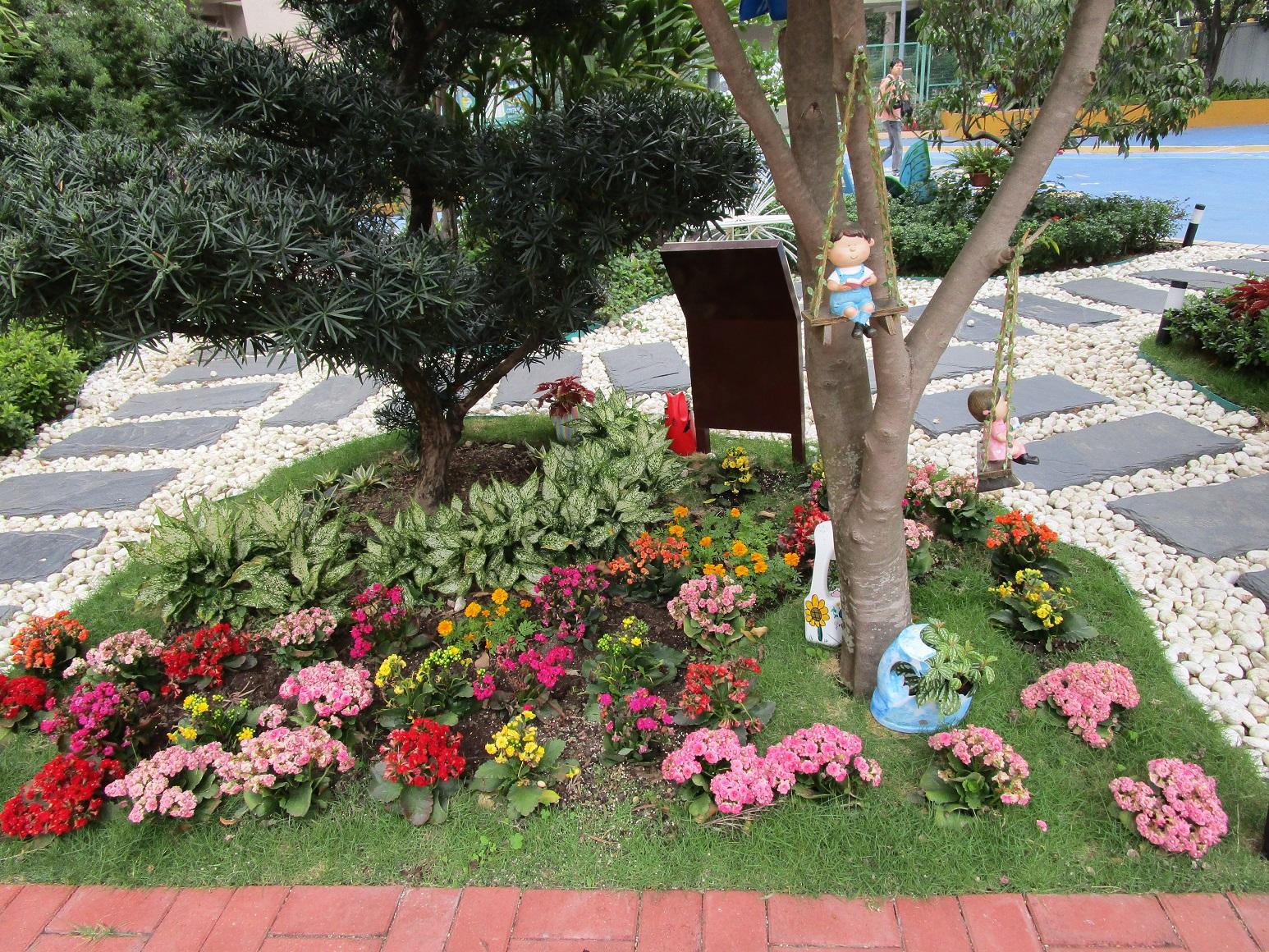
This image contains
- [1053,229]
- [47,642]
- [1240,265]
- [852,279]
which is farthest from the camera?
[1053,229]

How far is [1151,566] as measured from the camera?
11.3 ft

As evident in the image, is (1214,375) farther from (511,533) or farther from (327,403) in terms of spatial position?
(327,403)

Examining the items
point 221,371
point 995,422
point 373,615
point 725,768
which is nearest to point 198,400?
point 221,371

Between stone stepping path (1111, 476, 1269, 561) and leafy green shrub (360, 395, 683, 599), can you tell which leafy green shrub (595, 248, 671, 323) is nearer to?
leafy green shrub (360, 395, 683, 599)

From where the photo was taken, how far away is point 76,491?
486 centimetres

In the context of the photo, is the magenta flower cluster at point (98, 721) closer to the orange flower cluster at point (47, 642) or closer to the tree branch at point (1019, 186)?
the orange flower cluster at point (47, 642)

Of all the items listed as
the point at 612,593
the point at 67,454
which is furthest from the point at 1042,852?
the point at 67,454

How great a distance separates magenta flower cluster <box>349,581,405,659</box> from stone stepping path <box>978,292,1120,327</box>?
5222 mm

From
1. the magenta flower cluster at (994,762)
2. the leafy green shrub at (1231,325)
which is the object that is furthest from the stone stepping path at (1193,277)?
the magenta flower cluster at (994,762)

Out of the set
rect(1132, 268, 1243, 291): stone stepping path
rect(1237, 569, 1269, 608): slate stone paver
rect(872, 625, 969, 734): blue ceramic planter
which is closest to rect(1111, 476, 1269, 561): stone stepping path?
rect(1237, 569, 1269, 608): slate stone paver

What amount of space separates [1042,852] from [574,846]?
4.25 ft

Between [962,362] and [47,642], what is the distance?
553cm

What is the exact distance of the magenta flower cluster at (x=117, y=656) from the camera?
2.95 m

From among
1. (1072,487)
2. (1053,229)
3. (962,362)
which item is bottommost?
(1072,487)
